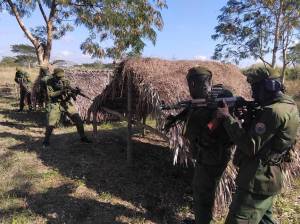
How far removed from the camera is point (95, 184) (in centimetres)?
646

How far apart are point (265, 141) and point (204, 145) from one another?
87cm

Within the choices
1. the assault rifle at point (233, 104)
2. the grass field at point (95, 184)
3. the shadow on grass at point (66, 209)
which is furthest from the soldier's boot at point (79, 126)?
the assault rifle at point (233, 104)

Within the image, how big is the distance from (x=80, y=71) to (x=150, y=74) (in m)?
6.97

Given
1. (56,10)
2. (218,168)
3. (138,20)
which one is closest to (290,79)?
(138,20)

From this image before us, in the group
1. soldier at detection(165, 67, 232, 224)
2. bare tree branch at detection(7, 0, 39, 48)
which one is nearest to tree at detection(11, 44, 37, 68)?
bare tree branch at detection(7, 0, 39, 48)

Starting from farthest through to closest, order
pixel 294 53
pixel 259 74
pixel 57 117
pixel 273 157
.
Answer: pixel 294 53, pixel 57 117, pixel 259 74, pixel 273 157

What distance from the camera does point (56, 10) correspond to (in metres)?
14.7

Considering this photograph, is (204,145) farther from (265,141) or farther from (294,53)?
(294,53)

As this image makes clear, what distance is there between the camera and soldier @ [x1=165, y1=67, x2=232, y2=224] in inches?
148

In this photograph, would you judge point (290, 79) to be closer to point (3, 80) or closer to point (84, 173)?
point (3, 80)

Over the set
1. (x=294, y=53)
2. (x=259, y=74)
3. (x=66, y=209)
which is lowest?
(x=66, y=209)

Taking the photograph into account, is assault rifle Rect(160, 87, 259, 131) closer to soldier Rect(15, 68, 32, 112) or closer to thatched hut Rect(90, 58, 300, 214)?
thatched hut Rect(90, 58, 300, 214)

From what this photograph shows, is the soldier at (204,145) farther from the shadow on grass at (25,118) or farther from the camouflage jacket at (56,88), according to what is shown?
the shadow on grass at (25,118)

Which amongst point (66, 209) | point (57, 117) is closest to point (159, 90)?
point (66, 209)
